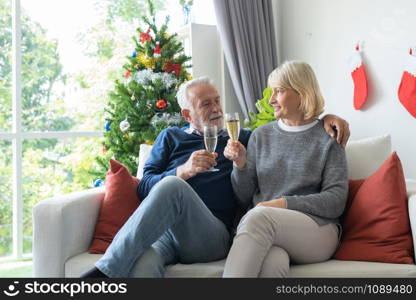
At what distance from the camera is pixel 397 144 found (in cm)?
332

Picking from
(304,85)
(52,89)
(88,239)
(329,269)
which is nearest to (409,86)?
(304,85)

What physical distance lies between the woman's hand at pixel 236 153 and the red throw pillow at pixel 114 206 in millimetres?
511

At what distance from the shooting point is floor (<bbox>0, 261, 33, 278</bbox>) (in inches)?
149

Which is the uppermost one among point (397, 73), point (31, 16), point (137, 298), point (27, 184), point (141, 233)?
point (31, 16)

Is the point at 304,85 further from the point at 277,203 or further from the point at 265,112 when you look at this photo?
the point at 265,112

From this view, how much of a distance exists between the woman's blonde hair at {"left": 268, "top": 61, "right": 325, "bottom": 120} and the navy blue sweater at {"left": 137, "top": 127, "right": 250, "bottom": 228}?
0.35 m

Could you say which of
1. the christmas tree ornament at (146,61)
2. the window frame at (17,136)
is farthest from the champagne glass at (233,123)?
the window frame at (17,136)

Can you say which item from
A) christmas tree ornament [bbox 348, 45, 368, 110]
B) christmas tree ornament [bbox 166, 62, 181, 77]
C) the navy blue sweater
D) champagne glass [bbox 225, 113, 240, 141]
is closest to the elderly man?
the navy blue sweater

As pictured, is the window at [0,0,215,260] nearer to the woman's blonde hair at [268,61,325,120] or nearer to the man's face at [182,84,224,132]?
the man's face at [182,84,224,132]

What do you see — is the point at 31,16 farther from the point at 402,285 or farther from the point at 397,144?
the point at 402,285

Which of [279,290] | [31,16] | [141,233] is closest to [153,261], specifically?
[141,233]

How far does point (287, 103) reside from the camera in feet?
7.23

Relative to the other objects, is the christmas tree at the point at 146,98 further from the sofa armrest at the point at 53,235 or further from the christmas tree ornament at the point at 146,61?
the sofa armrest at the point at 53,235

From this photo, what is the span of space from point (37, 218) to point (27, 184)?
7.59 feet
